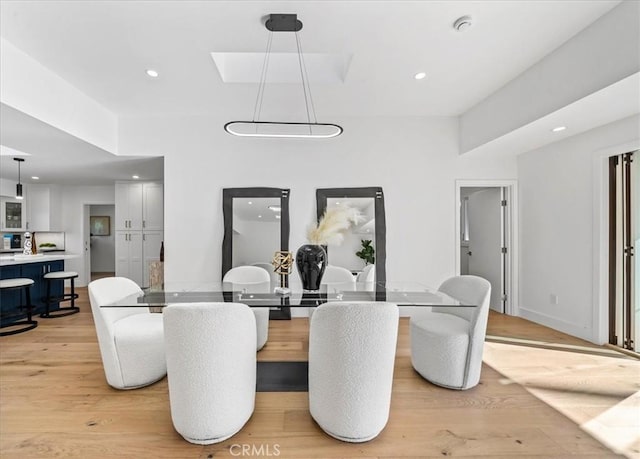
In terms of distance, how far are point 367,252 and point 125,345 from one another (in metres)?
2.94

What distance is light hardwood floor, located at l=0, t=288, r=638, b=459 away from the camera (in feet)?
5.55

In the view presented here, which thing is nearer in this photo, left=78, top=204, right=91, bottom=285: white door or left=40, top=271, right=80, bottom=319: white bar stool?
left=40, top=271, right=80, bottom=319: white bar stool

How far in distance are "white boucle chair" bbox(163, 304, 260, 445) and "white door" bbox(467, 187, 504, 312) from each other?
13.9ft

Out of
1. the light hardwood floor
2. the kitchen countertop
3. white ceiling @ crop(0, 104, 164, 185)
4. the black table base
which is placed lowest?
the light hardwood floor

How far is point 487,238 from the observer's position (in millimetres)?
4883

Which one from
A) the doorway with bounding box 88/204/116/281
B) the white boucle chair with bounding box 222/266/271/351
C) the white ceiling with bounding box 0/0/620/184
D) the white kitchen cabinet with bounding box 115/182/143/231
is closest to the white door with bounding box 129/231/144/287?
the white kitchen cabinet with bounding box 115/182/143/231

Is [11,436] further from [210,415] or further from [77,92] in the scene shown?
[77,92]

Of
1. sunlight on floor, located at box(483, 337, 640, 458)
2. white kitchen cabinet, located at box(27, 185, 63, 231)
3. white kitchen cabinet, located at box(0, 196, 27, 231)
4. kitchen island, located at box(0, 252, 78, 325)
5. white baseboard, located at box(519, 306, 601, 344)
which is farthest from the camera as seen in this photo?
white kitchen cabinet, located at box(27, 185, 63, 231)

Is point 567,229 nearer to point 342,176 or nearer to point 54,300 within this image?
point 342,176

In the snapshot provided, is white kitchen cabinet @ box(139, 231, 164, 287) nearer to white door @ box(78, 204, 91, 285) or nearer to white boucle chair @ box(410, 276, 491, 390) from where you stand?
white door @ box(78, 204, 91, 285)

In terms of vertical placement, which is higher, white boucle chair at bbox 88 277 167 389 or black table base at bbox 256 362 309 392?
white boucle chair at bbox 88 277 167 389

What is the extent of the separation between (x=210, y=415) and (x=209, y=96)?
3.32 metres

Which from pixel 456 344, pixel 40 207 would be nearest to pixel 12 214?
pixel 40 207

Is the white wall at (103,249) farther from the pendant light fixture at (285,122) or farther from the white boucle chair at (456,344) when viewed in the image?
the white boucle chair at (456,344)
